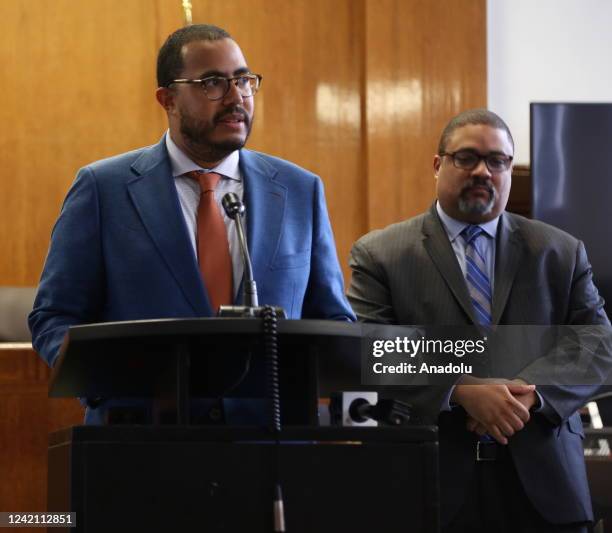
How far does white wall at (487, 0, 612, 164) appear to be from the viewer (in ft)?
18.2

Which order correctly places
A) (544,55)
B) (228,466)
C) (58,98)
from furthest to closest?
(544,55) < (58,98) < (228,466)

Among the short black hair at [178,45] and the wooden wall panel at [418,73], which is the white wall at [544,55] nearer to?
Result: the wooden wall panel at [418,73]

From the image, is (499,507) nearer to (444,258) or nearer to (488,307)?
(488,307)

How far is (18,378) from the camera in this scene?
3355 millimetres

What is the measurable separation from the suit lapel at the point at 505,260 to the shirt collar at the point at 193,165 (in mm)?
922

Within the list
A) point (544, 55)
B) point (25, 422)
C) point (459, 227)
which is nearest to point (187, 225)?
point (459, 227)

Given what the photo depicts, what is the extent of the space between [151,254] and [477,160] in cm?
128

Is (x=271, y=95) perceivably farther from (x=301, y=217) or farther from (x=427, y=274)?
(x=301, y=217)

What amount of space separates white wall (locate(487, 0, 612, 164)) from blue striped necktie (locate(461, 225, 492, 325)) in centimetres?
255

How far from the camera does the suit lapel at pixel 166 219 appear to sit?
6.83ft

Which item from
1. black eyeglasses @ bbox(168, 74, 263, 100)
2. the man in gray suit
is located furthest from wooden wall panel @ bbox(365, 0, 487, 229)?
black eyeglasses @ bbox(168, 74, 263, 100)

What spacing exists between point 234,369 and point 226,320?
0.22m

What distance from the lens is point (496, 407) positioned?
2.74 m

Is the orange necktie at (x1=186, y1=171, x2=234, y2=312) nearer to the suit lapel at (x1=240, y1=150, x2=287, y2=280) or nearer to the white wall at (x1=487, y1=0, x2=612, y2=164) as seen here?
the suit lapel at (x1=240, y1=150, x2=287, y2=280)
